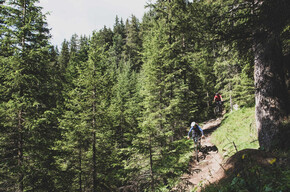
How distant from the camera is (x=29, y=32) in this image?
1121 centimetres

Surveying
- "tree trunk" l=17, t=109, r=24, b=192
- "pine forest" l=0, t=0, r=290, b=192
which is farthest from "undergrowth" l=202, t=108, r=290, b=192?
"tree trunk" l=17, t=109, r=24, b=192

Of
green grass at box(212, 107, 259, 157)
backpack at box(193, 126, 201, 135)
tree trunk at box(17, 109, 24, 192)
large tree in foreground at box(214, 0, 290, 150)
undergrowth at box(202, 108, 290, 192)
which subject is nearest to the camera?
undergrowth at box(202, 108, 290, 192)

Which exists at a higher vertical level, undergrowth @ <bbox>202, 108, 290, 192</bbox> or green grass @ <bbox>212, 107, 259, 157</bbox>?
undergrowth @ <bbox>202, 108, 290, 192</bbox>

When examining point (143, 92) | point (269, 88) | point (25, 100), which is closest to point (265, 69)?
point (269, 88)

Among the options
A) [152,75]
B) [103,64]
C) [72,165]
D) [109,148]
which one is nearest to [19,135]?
[72,165]

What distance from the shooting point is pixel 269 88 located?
5273 millimetres

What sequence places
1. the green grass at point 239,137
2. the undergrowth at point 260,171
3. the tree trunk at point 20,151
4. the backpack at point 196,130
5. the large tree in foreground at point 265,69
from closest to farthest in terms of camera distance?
the undergrowth at point 260,171, the large tree in foreground at point 265,69, the green grass at point 239,137, the tree trunk at point 20,151, the backpack at point 196,130

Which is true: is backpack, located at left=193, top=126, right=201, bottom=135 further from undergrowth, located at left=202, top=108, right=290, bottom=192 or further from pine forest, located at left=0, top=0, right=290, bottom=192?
undergrowth, located at left=202, top=108, right=290, bottom=192

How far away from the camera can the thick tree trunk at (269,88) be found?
16.8 feet

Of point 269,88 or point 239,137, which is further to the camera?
point 239,137

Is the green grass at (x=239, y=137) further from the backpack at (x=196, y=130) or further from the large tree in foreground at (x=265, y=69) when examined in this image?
the large tree in foreground at (x=265, y=69)

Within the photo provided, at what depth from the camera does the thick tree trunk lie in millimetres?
5125

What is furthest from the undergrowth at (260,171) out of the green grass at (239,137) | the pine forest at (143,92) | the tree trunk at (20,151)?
the tree trunk at (20,151)

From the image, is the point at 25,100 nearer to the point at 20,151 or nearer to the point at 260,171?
the point at 20,151
